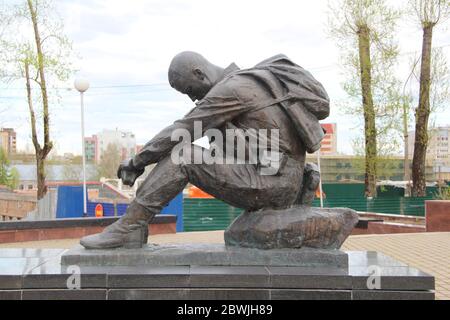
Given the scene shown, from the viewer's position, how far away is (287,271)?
3674mm

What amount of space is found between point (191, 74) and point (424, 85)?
52.6 ft

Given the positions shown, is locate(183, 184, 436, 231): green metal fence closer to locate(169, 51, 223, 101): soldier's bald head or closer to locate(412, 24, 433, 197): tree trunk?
locate(412, 24, 433, 197): tree trunk

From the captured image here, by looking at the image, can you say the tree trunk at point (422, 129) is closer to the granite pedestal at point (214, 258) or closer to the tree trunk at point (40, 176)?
the tree trunk at point (40, 176)

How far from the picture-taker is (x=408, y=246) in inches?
364

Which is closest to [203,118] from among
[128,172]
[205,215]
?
[128,172]

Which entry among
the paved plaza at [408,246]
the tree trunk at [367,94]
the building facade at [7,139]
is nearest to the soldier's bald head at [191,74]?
the paved plaza at [408,246]

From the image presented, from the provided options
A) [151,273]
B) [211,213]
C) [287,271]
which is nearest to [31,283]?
[151,273]

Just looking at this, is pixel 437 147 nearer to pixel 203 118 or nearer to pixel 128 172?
pixel 203 118

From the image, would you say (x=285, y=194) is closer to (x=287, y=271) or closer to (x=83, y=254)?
(x=287, y=271)

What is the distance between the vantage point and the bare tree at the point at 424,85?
18.0m

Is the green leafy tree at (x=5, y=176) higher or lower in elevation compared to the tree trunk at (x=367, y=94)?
lower

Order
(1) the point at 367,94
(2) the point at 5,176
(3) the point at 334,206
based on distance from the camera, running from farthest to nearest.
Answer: (2) the point at 5,176
(1) the point at 367,94
(3) the point at 334,206

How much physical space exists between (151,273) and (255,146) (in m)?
1.25

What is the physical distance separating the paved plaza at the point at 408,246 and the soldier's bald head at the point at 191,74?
3.01m
